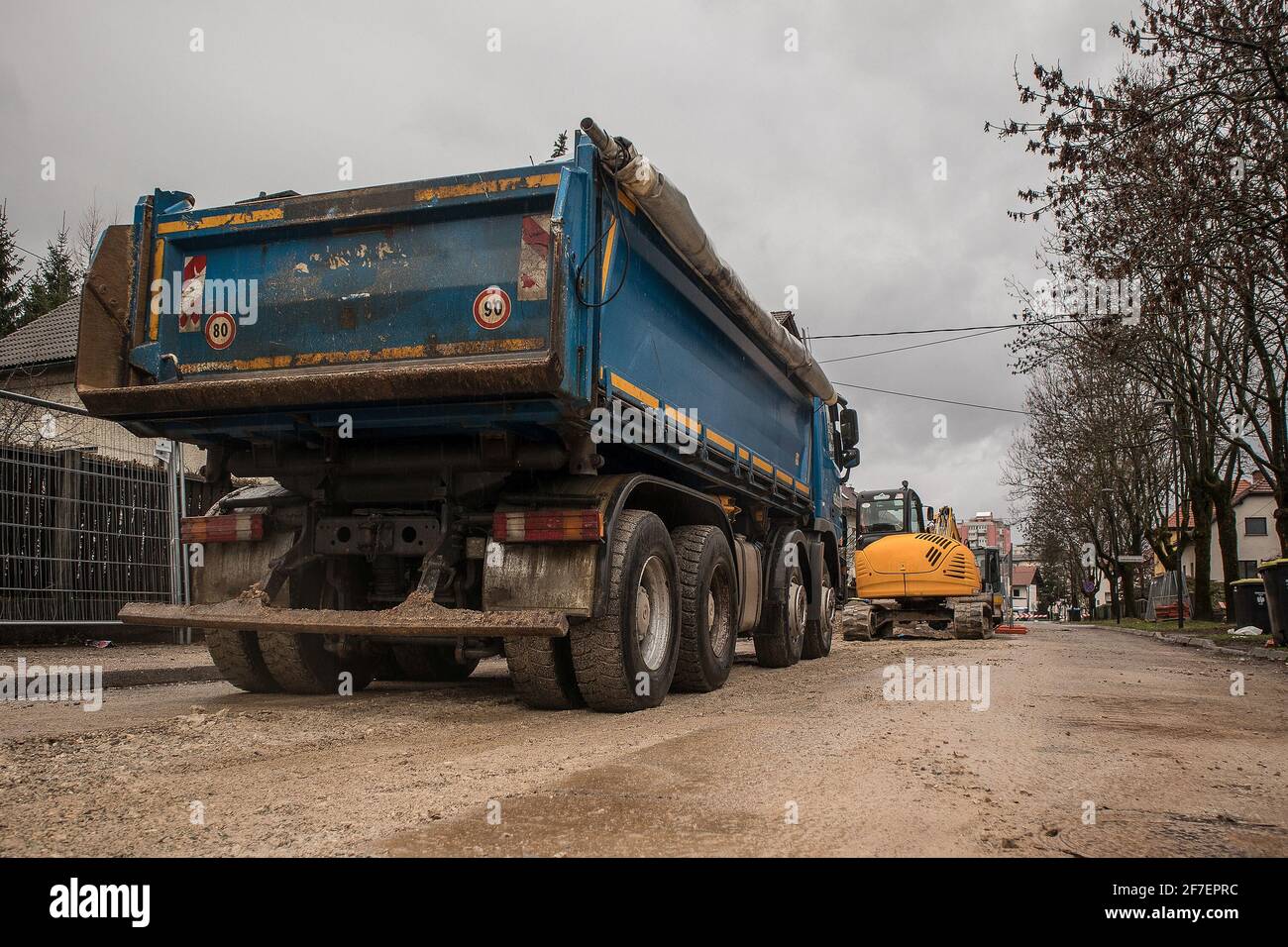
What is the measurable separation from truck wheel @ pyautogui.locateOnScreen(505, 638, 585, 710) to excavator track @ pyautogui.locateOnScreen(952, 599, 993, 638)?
14609 mm

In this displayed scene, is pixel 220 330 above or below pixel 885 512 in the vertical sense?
above

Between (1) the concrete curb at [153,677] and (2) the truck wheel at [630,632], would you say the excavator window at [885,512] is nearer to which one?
(1) the concrete curb at [153,677]

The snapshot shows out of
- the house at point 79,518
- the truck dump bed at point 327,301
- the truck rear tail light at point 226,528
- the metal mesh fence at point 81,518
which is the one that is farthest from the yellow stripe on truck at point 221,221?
the metal mesh fence at point 81,518

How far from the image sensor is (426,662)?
25.8 feet

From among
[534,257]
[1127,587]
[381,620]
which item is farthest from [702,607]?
[1127,587]

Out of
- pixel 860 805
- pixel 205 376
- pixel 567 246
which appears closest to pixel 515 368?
pixel 567 246

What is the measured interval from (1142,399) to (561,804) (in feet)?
113

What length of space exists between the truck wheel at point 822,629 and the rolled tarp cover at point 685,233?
3.43 m

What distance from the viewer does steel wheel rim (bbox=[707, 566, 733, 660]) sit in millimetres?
7828

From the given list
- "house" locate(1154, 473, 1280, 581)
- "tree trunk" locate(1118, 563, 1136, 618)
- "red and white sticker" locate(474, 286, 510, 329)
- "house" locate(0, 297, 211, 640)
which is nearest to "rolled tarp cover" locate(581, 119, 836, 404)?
"red and white sticker" locate(474, 286, 510, 329)

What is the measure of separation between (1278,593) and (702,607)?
12.2m

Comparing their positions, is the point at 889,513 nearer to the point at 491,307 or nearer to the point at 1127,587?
the point at 491,307

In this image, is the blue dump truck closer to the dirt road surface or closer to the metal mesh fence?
the dirt road surface
